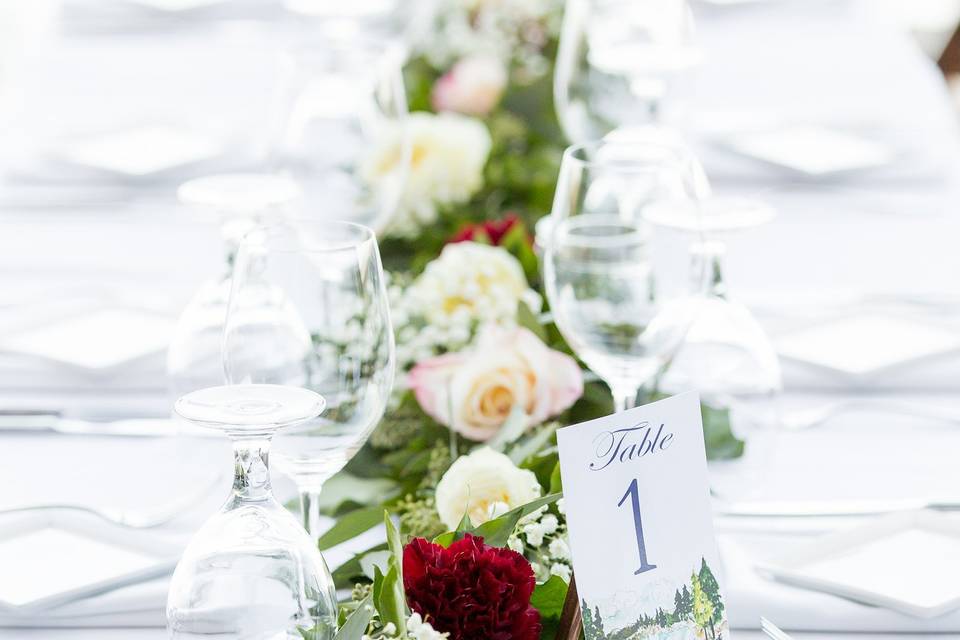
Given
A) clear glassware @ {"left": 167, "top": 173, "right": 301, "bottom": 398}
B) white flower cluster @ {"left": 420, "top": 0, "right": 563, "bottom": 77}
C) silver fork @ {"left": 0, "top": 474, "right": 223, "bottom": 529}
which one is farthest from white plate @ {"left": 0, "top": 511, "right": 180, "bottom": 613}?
white flower cluster @ {"left": 420, "top": 0, "right": 563, "bottom": 77}

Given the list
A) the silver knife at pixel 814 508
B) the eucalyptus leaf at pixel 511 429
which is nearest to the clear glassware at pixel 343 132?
the eucalyptus leaf at pixel 511 429

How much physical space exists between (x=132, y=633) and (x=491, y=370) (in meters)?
0.37

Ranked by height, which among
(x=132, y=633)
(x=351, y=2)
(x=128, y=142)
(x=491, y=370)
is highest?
(x=351, y=2)

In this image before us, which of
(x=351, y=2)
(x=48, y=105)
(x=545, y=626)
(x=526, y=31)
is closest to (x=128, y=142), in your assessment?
(x=48, y=105)

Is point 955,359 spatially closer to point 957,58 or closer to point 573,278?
point 573,278

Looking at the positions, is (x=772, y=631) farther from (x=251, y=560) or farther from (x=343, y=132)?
(x=343, y=132)

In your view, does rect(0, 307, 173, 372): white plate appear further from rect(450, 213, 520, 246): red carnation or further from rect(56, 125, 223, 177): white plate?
rect(56, 125, 223, 177): white plate

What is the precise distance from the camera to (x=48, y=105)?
228 centimetres

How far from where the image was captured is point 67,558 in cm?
103

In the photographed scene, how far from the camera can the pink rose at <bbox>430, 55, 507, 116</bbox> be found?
2133 millimetres

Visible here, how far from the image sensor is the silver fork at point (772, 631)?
0.92m

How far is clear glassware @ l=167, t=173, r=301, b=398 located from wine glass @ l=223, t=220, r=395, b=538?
0.72 feet

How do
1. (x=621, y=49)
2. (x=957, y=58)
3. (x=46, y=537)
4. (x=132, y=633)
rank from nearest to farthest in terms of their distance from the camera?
(x=132, y=633), (x=46, y=537), (x=621, y=49), (x=957, y=58)

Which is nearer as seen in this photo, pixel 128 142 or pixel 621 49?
pixel 621 49
